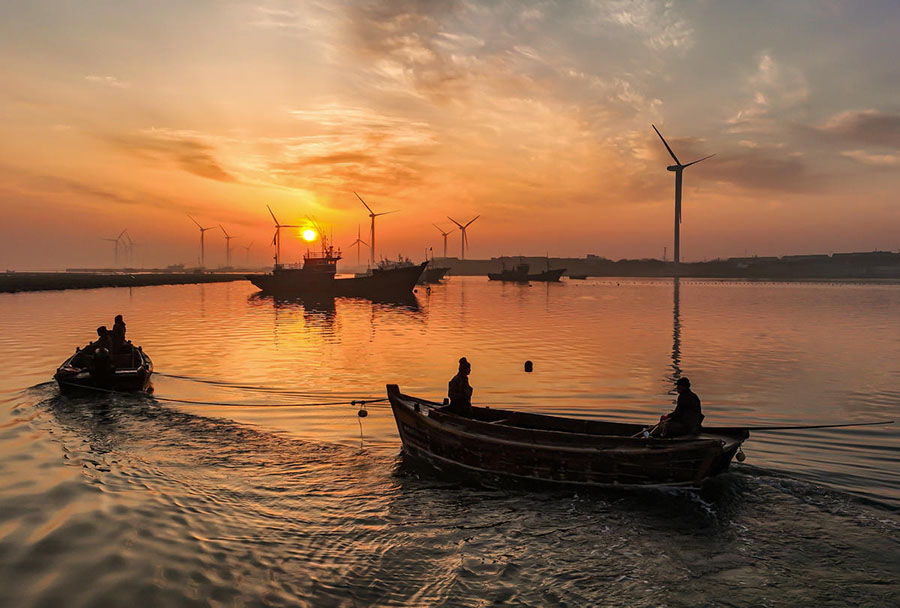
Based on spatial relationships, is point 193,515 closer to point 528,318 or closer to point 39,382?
point 39,382

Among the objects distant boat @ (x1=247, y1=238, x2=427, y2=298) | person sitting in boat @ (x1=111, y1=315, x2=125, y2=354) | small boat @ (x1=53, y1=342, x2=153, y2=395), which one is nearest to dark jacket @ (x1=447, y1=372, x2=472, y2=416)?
small boat @ (x1=53, y1=342, x2=153, y2=395)

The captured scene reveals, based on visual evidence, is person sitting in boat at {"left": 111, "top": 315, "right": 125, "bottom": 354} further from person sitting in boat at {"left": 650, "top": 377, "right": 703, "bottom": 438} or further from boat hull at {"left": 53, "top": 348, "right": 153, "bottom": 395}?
person sitting in boat at {"left": 650, "top": 377, "right": 703, "bottom": 438}

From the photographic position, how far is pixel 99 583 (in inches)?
360

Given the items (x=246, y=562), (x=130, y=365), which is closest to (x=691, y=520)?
(x=246, y=562)

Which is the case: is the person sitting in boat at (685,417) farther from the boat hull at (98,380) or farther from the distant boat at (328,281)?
the distant boat at (328,281)

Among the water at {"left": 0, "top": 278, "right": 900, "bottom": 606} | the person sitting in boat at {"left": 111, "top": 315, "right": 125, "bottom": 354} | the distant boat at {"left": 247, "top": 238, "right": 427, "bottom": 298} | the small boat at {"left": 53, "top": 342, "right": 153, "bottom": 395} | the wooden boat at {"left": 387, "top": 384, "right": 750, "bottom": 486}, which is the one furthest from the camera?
the distant boat at {"left": 247, "top": 238, "right": 427, "bottom": 298}

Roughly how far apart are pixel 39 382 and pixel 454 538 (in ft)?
83.2

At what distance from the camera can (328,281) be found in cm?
11481

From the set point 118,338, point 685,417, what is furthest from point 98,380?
point 685,417

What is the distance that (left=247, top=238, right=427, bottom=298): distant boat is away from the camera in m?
114

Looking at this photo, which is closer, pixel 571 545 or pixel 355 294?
pixel 571 545

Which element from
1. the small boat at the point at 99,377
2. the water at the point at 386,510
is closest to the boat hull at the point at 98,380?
the small boat at the point at 99,377

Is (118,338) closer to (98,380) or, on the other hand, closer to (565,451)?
(98,380)

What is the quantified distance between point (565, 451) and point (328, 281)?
346 ft
